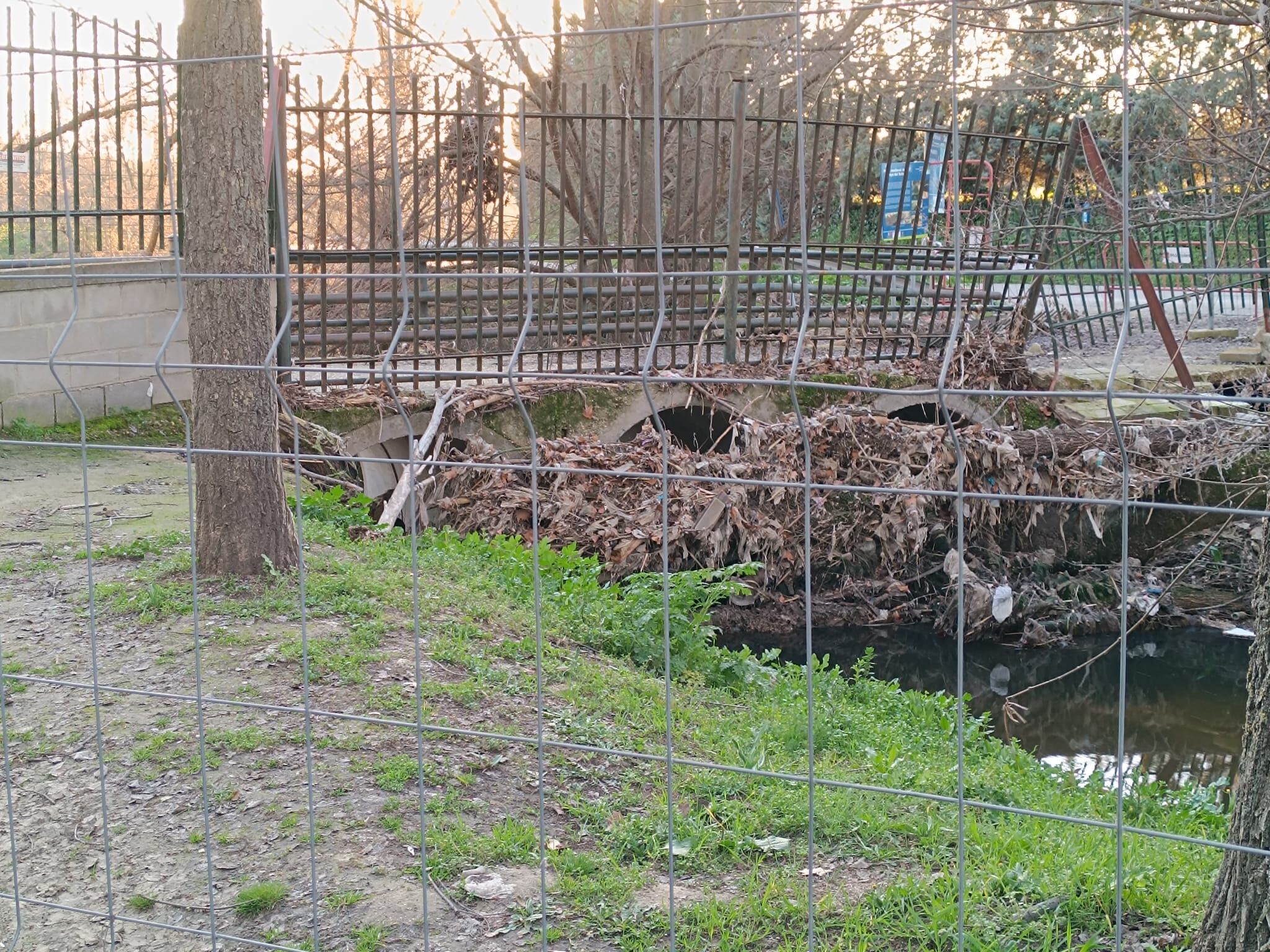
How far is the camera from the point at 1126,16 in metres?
1.64

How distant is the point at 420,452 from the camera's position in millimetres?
7547

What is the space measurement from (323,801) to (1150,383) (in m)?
7.33

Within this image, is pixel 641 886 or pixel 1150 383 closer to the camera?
pixel 641 886

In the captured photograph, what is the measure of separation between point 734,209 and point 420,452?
11.3ft

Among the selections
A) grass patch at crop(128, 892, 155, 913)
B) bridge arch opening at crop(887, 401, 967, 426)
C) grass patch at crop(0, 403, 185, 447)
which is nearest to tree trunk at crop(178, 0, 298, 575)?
grass patch at crop(128, 892, 155, 913)

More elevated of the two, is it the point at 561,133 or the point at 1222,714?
the point at 561,133

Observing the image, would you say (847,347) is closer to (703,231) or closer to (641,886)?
(703,231)

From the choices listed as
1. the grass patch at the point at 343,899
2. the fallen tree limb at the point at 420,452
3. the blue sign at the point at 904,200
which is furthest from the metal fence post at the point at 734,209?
the grass patch at the point at 343,899

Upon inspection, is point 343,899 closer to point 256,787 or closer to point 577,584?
point 256,787

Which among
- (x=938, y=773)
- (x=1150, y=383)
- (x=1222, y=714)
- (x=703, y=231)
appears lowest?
(x=1222, y=714)

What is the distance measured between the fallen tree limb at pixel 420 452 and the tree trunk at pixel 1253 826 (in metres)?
4.79

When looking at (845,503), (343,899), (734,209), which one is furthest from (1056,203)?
(343,899)

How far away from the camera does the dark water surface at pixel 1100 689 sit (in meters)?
5.84

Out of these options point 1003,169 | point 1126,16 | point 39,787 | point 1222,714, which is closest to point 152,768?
point 39,787
